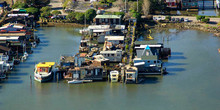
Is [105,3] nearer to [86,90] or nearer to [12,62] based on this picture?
[12,62]

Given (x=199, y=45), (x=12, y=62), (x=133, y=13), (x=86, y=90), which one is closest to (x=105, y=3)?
(x=133, y=13)

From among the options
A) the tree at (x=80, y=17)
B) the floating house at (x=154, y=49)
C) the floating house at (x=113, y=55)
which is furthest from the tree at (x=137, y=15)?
the floating house at (x=113, y=55)

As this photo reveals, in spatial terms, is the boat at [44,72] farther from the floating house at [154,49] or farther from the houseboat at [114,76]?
the floating house at [154,49]

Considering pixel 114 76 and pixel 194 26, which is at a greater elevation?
pixel 194 26

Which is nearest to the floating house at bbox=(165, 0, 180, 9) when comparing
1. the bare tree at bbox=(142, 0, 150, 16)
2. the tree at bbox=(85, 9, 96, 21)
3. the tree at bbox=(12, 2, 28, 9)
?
the bare tree at bbox=(142, 0, 150, 16)

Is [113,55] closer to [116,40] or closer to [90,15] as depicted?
[116,40]

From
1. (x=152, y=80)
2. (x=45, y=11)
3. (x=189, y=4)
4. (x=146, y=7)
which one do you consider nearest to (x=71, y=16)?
(x=45, y=11)

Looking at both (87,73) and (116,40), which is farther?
(116,40)

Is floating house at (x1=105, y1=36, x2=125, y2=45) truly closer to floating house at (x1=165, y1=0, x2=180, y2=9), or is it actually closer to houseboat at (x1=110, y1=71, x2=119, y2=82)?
houseboat at (x1=110, y1=71, x2=119, y2=82)
